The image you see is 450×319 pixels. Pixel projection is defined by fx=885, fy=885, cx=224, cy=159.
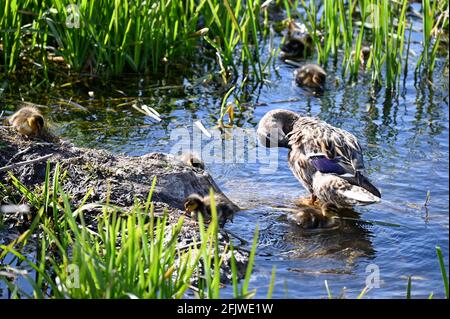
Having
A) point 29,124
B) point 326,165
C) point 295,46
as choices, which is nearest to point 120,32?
point 29,124

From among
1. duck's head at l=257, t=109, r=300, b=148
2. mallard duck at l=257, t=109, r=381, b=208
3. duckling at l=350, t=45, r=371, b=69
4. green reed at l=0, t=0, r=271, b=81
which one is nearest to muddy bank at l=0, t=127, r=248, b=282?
mallard duck at l=257, t=109, r=381, b=208

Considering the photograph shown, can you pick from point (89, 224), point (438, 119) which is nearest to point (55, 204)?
point (89, 224)

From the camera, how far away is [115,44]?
7039 mm

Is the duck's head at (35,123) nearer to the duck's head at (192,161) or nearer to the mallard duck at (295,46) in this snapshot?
the duck's head at (192,161)

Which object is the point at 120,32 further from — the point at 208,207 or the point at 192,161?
the point at 208,207

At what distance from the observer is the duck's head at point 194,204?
4.66 m

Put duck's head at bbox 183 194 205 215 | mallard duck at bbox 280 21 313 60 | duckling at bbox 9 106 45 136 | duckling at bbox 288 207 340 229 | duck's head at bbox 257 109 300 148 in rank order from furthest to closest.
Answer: mallard duck at bbox 280 21 313 60, duck's head at bbox 257 109 300 148, duckling at bbox 9 106 45 136, duckling at bbox 288 207 340 229, duck's head at bbox 183 194 205 215

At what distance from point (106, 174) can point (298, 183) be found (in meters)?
1.53

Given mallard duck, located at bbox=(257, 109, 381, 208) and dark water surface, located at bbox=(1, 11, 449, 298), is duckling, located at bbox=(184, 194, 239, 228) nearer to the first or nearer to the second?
dark water surface, located at bbox=(1, 11, 449, 298)

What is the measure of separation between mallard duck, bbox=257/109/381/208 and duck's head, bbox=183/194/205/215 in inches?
41.2

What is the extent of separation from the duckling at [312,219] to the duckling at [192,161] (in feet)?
2.25

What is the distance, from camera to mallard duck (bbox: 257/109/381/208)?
5.37m

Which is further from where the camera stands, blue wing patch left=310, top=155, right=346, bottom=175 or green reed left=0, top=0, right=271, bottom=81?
green reed left=0, top=0, right=271, bottom=81
